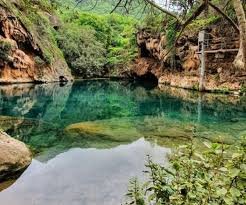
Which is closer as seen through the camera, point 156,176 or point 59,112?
point 156,176

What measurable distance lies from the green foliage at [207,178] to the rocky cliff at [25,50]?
32.0 meters

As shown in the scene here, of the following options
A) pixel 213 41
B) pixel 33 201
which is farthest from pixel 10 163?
pixel 213 41

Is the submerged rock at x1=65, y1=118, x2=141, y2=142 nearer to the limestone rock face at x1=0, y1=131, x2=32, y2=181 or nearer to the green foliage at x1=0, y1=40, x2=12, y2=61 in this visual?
the limestone rock face at x1=0, y1=131, x2=32, y2=181

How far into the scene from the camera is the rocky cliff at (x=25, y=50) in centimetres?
3703

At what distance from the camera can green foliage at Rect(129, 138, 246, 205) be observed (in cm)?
239

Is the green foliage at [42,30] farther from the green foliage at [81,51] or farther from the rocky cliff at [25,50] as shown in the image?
the green foliage at [81,51]

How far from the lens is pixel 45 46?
44.7 m

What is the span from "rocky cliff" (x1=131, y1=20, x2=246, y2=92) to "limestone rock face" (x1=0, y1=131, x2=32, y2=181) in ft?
52.7

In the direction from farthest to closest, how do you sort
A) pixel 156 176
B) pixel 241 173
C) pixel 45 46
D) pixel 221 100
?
pixel 45 46, pixel 221 100, pixel 156 176, pixel 241 173

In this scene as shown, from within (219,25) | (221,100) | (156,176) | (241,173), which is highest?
(219,25)

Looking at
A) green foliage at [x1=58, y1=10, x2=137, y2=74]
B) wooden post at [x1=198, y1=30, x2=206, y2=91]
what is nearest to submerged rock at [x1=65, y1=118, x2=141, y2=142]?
wooden post at [x1=198, y1=30, x2=206, y2=91]

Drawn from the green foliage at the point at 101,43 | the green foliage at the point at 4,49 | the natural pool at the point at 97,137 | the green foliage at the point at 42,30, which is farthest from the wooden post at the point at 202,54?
the green foliage at the point at 4,49

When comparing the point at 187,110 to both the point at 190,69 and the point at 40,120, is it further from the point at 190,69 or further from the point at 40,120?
the point at 190,69

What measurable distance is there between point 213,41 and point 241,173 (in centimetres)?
2963
